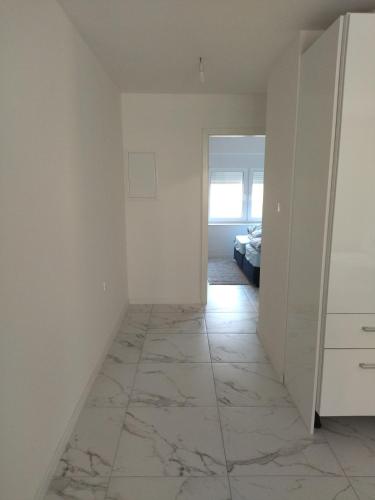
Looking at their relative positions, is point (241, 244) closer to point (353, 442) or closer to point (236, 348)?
point (236, 348)

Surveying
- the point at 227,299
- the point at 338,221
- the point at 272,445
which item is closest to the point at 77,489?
the point at 272,445

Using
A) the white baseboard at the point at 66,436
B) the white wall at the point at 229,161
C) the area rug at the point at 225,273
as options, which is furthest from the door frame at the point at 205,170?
the white wall at the point at 229,161

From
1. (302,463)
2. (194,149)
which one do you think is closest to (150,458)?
(302,463)

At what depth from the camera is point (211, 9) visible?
1847mm

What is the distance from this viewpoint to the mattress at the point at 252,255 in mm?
4688

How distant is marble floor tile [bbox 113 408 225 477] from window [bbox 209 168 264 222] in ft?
17.3

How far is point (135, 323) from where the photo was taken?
3.52m

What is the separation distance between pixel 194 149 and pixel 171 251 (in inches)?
48.1

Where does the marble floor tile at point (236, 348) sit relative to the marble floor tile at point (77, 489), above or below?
above

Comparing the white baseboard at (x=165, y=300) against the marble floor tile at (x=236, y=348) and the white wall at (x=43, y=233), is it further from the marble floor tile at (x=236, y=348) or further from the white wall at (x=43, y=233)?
the white wall at (x=43, y=233)

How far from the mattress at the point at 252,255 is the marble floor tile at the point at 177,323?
1375mm

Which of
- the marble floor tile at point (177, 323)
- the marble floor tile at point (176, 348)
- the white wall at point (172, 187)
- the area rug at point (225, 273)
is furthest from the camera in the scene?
the area rug at point (225, 273)

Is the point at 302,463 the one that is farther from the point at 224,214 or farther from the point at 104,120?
the point at 224,214

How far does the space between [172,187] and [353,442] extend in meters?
2.90
